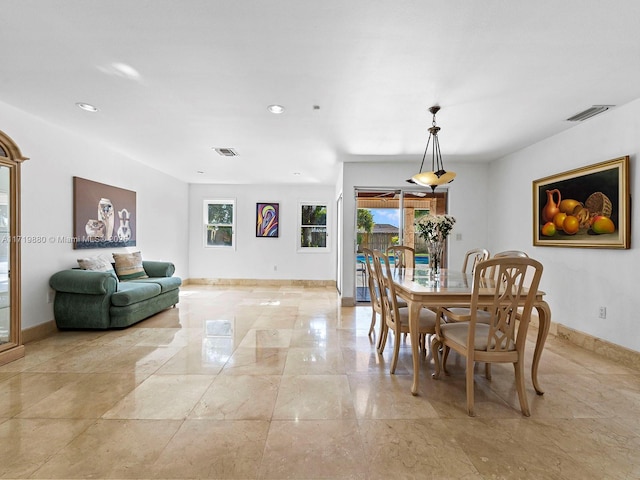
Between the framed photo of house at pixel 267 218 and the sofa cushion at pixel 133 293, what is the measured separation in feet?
11.0

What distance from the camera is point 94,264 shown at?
4.18 meters

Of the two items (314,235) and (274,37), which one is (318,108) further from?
(314,235)

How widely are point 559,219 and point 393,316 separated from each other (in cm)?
262

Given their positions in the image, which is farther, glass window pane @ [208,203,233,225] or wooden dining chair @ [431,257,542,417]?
glass window pane @ [208,203,233,225]

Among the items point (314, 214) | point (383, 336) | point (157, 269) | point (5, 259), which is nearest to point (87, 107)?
point (5, 259)

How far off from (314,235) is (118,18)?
237 inches

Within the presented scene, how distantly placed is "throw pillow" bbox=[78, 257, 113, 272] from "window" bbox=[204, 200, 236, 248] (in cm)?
320

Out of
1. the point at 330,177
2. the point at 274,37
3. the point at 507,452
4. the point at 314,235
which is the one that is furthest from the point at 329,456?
the point at 314,235

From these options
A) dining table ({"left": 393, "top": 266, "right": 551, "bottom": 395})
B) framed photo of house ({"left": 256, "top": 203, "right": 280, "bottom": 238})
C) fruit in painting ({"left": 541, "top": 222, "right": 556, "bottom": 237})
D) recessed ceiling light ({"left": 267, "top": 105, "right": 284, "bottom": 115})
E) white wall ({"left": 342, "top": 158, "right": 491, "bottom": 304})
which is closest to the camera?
dining table ({"left": 393, "top": 266, "right": 551, "bottom": 395})

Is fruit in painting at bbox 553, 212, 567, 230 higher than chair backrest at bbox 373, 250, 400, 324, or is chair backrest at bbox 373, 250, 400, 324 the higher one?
fruit in painting at bbox 553, 212, 567, 230

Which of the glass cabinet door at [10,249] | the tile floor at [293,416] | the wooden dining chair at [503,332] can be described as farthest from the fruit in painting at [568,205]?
the glass cabinet door at [10,249]

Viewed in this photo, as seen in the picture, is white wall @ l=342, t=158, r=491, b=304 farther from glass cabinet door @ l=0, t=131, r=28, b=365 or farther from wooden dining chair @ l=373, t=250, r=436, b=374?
glass cabinet door @ l=0, t=131, r=28, b=365

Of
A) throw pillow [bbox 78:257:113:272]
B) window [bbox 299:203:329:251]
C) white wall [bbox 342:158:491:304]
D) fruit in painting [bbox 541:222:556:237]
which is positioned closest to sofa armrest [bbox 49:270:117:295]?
throw pillow [bbox 78:257:113:272]

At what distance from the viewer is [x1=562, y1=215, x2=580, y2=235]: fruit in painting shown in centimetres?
362
